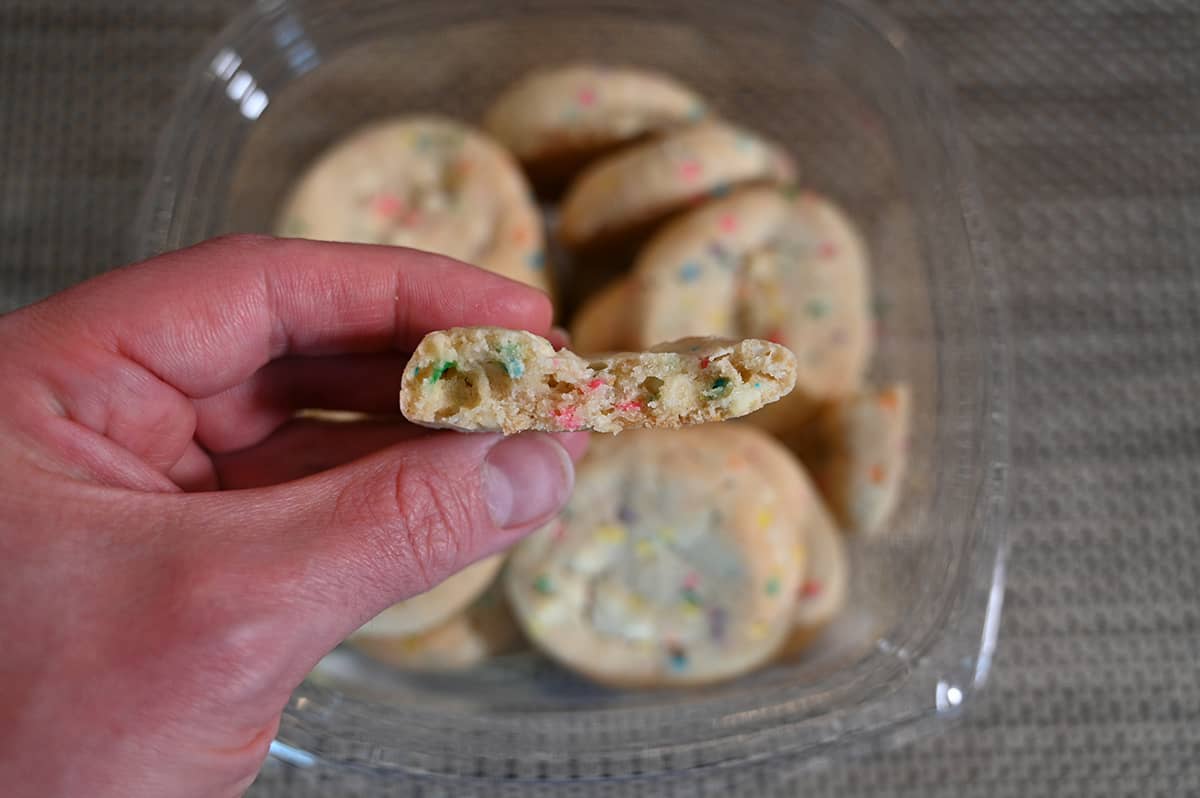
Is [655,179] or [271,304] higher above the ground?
[271,304]

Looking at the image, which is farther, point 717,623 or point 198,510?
point 717,623

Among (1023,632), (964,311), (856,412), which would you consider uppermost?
(964,311)

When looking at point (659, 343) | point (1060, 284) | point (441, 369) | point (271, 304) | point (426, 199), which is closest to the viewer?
point (441, 369)

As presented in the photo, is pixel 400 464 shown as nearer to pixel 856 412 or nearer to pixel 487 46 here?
pixel 856 412

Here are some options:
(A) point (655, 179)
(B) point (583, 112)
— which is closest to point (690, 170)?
(A) point (655, 179)

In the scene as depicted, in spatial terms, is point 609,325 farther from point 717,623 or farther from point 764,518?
point 717,623

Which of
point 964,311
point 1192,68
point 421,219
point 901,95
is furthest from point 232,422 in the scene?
point 1192,68

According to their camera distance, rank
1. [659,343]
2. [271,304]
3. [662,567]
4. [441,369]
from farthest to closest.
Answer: [662,567] → [659,343] → [271,304] → [441,369]
